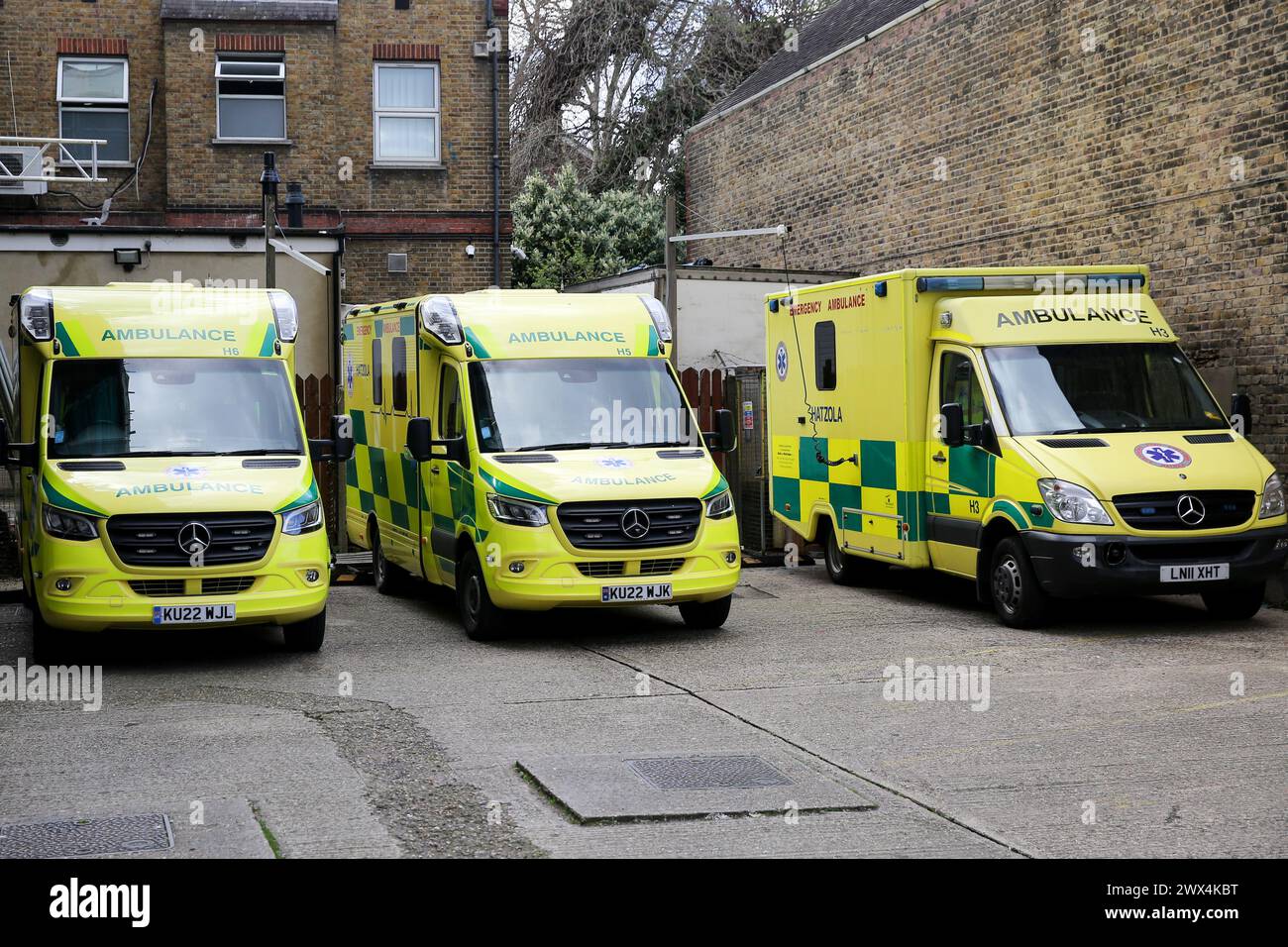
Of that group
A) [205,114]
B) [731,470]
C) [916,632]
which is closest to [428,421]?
[916,632]

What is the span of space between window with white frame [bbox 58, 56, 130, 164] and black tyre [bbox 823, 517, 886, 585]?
1463 cm

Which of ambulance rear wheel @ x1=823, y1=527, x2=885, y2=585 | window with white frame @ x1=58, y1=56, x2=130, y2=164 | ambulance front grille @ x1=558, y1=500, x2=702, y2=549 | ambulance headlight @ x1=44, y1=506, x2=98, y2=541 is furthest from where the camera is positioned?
window with white frame @ x1=58, y1=56, x2=130, y2=164

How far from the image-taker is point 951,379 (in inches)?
513

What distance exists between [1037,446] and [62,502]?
701cm

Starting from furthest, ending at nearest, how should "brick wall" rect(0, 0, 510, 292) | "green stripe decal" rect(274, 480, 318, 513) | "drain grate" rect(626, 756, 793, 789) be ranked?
"brick wall" rect(0, 0, 510, 292)
"green stripe decal" rect(274, 480, 318, 513)
"drain grate" rect(626, 756, 793, 789)

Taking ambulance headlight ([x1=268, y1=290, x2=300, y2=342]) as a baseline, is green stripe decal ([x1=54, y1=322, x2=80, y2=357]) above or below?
below

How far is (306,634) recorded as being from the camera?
1103cm

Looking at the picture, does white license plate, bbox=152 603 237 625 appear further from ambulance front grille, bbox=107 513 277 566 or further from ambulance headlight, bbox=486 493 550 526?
ambulance headlight, bbox=486 493 550 526

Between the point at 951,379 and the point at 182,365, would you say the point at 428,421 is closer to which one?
the point at 182,365

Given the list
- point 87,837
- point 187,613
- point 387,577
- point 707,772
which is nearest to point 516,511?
point 187,613

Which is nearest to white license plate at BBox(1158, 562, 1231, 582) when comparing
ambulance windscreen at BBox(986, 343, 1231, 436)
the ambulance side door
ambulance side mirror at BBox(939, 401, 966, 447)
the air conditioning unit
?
ambulance windscreen at BBox(986, 343, 1231, 436)

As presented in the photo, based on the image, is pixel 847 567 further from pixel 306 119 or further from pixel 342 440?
pixel 306 119

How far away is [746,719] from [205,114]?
18.7 m

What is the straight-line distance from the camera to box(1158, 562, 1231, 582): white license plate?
11.6 metres
